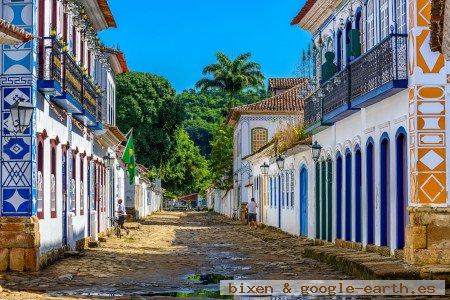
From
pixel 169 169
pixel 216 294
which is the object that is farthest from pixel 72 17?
pixel 169 169

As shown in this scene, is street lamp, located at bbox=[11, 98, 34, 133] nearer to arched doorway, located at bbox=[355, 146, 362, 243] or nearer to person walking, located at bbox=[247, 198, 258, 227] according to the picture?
arched doorway, located at bbox=[355, 146, 362, 243]

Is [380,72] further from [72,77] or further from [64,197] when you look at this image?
[64,197]

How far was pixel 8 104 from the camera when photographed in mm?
17594

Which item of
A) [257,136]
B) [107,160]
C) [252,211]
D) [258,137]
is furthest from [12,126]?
[258,137]

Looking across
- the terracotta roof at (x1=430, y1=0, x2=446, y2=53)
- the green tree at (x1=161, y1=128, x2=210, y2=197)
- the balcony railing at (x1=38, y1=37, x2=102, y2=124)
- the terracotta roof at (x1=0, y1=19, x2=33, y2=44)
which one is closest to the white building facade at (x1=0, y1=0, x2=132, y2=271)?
the balcony railing at (x1=38, y1=37, x2=102, y2=124)

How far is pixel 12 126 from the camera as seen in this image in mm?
17625

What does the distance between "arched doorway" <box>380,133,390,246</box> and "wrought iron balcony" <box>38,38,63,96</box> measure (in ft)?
22.3

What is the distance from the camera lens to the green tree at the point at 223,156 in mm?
66812

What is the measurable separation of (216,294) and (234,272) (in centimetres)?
453

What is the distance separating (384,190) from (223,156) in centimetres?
4758

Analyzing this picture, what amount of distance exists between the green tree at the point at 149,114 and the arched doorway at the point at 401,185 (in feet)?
145

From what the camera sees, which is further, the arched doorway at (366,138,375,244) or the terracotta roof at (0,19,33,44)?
the arched doorway at (366,138,375,244)

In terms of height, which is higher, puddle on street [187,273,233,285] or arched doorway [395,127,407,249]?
arched doorway [395,127,407,249]

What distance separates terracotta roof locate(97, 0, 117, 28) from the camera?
85.5 feet
